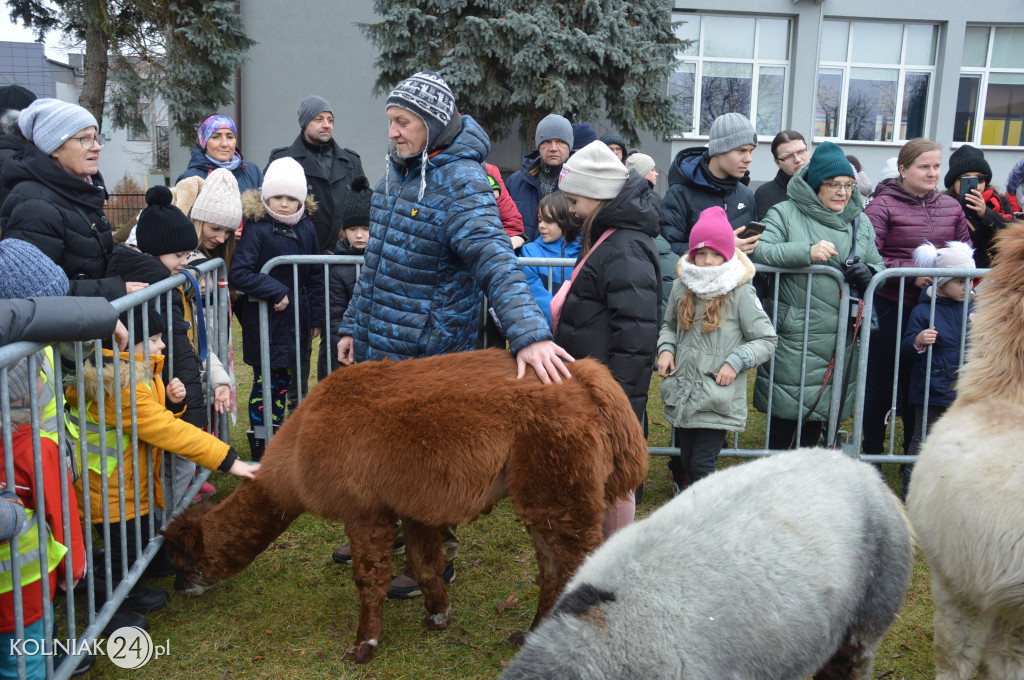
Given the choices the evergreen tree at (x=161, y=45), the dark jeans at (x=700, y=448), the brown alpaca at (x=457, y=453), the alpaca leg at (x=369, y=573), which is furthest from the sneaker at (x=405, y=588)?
the evergreen tree at (x=161, y=45)

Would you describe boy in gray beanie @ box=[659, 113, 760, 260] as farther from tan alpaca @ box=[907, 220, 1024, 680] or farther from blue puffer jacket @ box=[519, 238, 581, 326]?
tan alpaca @ box=[907, 220, 1024, 680]

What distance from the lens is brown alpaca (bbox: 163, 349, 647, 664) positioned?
110 inches

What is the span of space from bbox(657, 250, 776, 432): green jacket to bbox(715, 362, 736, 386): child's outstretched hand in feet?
0.09

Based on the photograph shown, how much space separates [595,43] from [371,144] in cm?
648

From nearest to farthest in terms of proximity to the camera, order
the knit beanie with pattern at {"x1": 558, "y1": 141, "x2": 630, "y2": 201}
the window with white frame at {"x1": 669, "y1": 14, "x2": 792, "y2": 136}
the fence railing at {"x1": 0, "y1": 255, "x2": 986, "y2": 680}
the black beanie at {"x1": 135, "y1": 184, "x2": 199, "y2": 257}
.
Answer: the fence railing at {"x1": 0, "y1": 255, "x2": 986, "y2": 680} → the knit beanie with pattern at {"x1": 558, "y1": 141, "x2": 630, "y2": 201} → the black beanie at {"x1": 135, "y1": 184, "x2": 199, "y2": 257} → the window with white frame at {"x1": 669, "y1": 14, "x2": 792, "y2": 136}

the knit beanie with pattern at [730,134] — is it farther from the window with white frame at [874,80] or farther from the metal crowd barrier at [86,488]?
the window with white frame at [874,80]

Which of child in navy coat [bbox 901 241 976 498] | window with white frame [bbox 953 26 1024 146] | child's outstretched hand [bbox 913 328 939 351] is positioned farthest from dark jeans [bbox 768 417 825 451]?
window with white frame [bbox 953 26 1024 146]

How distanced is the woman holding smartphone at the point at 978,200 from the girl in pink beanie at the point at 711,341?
3023 mm

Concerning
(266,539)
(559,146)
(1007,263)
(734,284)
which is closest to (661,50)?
(559,146)

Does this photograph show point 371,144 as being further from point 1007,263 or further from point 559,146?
point 1007,263

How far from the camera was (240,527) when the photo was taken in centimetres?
324

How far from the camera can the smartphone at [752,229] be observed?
511cm

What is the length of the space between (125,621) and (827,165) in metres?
4.61

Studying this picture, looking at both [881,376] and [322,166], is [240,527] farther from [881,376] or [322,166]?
[881,376]
